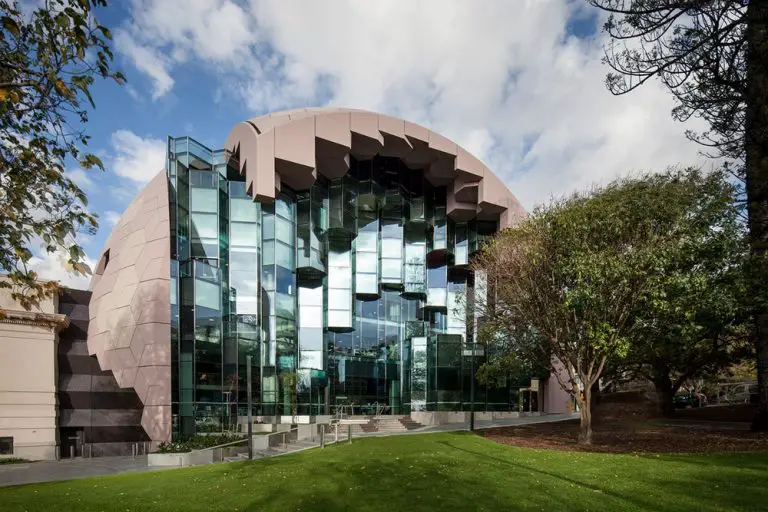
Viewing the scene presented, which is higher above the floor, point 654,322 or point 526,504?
point 654,322

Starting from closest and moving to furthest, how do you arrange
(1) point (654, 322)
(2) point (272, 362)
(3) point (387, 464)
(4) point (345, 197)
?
1. (3) point (387, 464)
2. (1) point (654, 322)
3. (2) point (272, 362)
4. (4) point (345, 197)

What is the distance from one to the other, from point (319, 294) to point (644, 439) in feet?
65.3

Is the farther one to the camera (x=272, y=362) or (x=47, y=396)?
(x=272, y=362)

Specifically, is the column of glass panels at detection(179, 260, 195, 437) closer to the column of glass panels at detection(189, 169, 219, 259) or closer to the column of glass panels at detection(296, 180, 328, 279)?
the column of glass panels at detection(189, 169, 219, 259)

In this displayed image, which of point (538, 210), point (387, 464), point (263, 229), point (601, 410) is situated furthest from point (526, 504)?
point (601, 410)

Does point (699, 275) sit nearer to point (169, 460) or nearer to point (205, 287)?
point (169, 460)

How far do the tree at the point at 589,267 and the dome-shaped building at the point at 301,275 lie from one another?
6.47m

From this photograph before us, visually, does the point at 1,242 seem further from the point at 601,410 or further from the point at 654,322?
the point at 601,410

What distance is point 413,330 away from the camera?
3622cm

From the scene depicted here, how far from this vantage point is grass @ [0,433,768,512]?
9109mm

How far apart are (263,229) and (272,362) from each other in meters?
7.66

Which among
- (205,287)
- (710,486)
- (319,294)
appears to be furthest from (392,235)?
(710,486)

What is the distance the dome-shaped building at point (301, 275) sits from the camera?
27047 mm

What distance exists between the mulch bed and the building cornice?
70.6 ft
